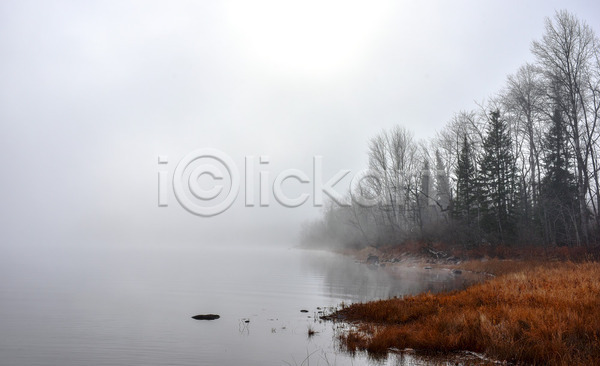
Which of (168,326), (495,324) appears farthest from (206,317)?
(495,324)

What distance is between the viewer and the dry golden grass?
7602 millimetres

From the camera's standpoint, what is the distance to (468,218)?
40031 mm

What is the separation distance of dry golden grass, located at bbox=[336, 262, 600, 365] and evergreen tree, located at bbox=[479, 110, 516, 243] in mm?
23800

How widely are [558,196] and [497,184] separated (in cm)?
665

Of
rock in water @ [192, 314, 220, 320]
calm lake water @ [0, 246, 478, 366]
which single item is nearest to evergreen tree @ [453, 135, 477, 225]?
calm lake water @ [0, 246, 478, 366]

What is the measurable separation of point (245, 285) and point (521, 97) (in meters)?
30.0

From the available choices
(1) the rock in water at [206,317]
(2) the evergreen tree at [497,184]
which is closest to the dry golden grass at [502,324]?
(1) the rock in water at [206,317]

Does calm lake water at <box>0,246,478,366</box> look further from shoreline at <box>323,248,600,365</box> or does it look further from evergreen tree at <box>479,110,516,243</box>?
evergreen tree at <box>479,110,516,243</box>

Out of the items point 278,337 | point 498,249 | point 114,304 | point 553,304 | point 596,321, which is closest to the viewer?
point 596,321

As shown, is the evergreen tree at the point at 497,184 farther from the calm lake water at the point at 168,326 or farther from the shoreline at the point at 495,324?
the shoreline at the point at 495,324

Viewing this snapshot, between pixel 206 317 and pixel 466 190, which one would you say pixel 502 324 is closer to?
pixel 206 317

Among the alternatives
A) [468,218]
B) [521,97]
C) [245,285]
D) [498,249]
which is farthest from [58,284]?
[521,97]

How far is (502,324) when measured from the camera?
29.5ft

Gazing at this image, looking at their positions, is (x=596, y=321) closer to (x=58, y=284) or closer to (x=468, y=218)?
(x=58, y=284)
